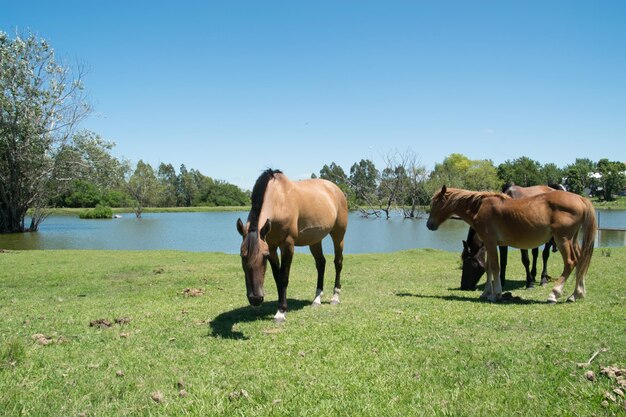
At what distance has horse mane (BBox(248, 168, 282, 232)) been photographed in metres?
6.82

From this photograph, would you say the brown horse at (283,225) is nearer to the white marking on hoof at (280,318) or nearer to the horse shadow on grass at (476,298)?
the white marking on hoof at (280,318)

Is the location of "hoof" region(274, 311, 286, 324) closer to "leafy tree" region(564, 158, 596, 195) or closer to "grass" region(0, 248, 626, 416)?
"grass" region(0, 248, 626, 416)

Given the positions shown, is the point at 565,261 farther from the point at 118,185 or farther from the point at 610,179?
the point at 610,179

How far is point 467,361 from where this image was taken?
4910 millimetres

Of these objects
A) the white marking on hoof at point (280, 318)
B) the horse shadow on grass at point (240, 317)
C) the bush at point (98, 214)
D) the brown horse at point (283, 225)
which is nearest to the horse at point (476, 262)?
the brown horse at point (283, 225)

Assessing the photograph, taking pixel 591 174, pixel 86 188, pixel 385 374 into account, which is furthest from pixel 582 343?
pixel 591 174

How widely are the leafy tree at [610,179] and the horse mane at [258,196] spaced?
121433 mm

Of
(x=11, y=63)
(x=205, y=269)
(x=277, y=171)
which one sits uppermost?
(x=11, y=63)

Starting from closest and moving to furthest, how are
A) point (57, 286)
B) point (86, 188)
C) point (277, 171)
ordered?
point (277, 171) → point (57, 286) → point (86, 188)

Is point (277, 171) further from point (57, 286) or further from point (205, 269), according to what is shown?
point (205, 269)

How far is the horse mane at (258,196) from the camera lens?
22.4ft

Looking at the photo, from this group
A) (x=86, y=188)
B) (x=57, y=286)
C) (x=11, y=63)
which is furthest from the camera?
(x=86, y=188)

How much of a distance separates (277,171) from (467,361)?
440 centimetres

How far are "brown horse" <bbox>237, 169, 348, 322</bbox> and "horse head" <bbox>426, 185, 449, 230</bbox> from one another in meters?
1.82
